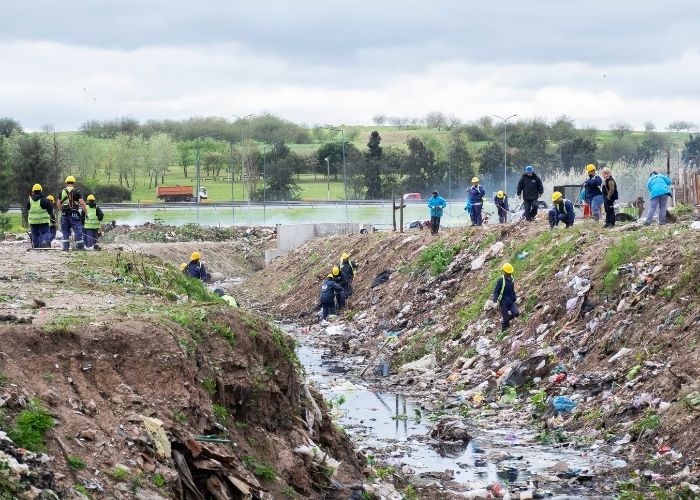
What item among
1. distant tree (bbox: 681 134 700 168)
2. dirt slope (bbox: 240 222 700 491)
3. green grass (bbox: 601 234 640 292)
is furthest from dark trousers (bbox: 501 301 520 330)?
distant tree (bbox: 681 134 700 168)

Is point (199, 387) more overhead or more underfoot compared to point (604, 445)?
more overhead

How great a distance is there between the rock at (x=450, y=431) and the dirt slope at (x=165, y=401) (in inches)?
124

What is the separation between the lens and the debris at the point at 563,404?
55.1 ft

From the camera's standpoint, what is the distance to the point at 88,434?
8.88m

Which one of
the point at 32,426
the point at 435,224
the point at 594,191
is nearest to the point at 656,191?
the point at 594,191

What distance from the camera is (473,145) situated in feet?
252

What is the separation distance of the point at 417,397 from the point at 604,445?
5.41 metres

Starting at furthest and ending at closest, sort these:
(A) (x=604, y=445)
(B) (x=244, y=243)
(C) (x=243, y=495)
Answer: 1. (B) (x=244, y=243)
2. (A) (x=604, y=445)
3. (C) (x=243, y=495)

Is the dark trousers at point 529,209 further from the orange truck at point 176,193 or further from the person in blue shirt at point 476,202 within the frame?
the orange truck at point 176,193

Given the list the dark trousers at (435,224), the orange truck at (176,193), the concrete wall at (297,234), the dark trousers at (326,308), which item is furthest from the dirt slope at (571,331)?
the orange truck at (176,193)

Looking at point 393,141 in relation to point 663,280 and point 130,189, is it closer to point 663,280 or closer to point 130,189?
point 130,189

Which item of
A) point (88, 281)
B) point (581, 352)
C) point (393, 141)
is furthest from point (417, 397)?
point (393, 141)

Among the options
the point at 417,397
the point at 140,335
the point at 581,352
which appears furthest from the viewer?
the point at 417,397

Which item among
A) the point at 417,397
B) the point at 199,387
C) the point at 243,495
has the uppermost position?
the point at 199,387
